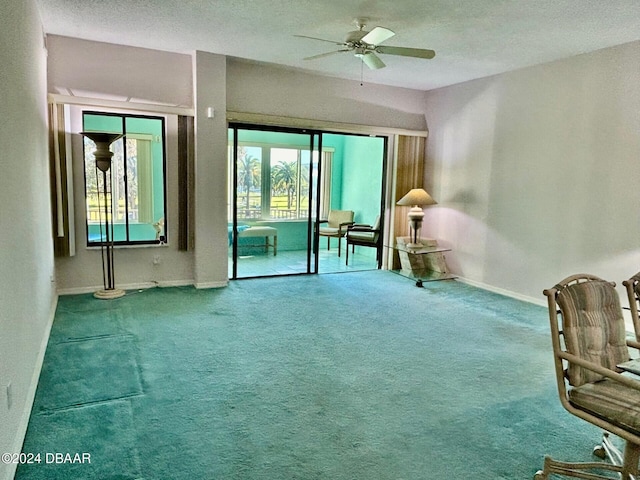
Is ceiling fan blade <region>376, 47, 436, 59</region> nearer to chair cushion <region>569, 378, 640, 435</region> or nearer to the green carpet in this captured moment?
the green carpet

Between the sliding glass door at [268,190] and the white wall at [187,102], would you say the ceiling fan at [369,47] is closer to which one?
the white wall at [187,102]

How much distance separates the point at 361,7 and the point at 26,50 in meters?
2.49

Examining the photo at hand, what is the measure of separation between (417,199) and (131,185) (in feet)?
12.7

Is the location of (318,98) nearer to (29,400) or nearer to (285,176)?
(285,176)

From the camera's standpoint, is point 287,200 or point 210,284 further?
point 287,200

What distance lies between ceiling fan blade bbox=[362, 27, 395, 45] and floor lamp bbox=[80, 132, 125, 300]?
2.72m

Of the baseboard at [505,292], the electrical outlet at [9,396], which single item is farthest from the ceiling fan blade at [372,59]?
the electrical outlet at [9,396]

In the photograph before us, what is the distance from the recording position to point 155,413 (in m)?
2.50

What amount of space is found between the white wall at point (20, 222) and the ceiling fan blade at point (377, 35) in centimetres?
241

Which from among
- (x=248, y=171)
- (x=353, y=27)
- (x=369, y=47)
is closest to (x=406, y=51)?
(x=369, y=47)

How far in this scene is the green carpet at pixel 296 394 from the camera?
2.12m

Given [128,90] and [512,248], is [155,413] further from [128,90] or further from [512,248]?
[512,248]

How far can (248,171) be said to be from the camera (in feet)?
24.6

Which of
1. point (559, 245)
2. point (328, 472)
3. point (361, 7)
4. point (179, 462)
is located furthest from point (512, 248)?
point (179, 462)
